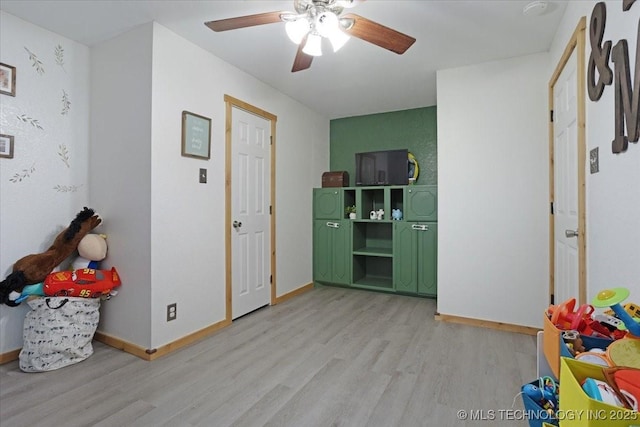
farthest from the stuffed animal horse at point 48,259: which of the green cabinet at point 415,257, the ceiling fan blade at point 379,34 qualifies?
the green cabinet at point 415,257

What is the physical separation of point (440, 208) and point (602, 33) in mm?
1841

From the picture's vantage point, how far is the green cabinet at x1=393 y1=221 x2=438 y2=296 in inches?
144

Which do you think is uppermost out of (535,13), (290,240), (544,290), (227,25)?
(535,13)

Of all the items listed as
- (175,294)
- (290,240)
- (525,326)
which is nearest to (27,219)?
(175,294)

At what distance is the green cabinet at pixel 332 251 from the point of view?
13.8ft

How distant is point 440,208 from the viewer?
123 inches

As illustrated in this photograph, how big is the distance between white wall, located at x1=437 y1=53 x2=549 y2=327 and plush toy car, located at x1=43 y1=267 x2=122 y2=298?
9.43 ft

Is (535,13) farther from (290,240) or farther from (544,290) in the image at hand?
(290,240)

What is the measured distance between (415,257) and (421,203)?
644 millimetres

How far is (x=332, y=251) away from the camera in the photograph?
4.31 meters

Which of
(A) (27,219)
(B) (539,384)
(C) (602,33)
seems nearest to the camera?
(B) (539,384)

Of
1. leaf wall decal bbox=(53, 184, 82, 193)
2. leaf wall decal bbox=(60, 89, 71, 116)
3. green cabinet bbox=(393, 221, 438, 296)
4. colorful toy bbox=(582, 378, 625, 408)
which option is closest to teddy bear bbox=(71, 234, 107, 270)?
leaf wall decal bbox=(53, 184, 82, 193)

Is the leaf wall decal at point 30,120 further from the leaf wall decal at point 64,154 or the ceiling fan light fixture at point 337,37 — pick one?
the ceiling fan light fixture at point 337,37

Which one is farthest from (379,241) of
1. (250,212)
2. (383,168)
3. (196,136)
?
(196,136)
